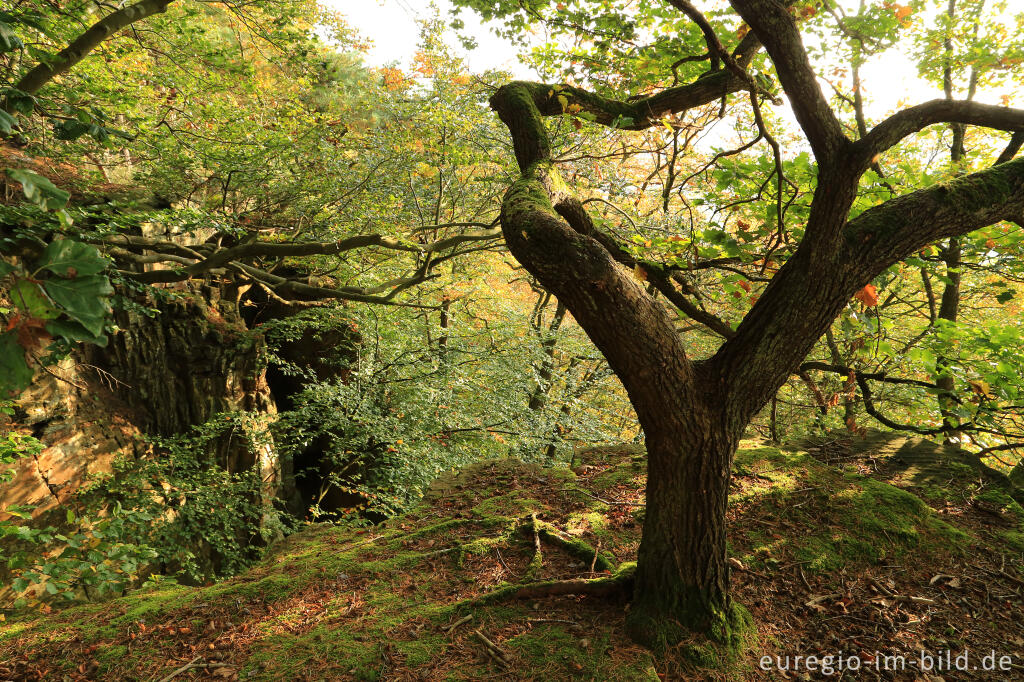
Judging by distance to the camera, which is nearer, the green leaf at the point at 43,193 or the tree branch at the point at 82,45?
the green leaf at the point at 43,193

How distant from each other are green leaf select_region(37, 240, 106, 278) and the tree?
5.95ft

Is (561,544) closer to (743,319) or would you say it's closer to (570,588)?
(570,588)

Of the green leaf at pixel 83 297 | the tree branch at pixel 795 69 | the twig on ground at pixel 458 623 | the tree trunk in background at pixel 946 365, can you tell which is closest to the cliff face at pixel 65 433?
the twig on ground at pixel 458 623

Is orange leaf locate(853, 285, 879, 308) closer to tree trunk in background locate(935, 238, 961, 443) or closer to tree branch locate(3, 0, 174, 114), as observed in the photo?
tree trunk in background locate(935, 238, 961, 443)

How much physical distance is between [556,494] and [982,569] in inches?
118

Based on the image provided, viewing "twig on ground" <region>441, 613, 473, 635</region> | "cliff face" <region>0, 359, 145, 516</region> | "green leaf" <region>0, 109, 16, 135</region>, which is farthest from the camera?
"cliff face" <region>0, 359, 145, 516</region>

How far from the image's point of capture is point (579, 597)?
3.12m

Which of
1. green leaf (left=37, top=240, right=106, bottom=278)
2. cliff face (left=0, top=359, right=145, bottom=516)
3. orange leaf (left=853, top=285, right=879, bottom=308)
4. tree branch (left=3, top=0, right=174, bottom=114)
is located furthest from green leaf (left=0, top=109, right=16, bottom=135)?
cliff face (left=0, top=359, right=145, bottom=516)

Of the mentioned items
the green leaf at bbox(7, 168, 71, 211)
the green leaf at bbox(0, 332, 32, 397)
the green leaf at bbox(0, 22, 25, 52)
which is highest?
the green leaf at bbox(0, 22, 25, 52)

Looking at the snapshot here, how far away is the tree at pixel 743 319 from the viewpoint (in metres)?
2.48

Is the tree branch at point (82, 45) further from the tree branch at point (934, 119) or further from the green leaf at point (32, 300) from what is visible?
the tree branch at point (934, 119)

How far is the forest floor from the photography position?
2701mm

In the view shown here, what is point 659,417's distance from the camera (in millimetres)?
2602

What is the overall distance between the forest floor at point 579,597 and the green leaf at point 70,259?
2487mm
